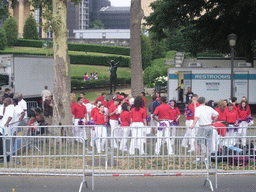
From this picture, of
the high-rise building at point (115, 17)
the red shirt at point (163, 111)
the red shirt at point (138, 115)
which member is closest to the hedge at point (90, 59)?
the red shirt at point (163, 111)

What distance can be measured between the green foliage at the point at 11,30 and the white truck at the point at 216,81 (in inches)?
1677

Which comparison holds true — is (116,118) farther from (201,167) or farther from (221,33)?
(221,33)

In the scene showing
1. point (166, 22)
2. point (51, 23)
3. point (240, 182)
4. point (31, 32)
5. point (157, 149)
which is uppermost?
point (31, 32)

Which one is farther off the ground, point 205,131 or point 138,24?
point 138,24

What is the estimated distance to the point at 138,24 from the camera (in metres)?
19.3

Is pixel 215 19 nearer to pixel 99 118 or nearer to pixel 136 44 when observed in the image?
pixel 136 44

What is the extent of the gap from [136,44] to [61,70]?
7.84 m

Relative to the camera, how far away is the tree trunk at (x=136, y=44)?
63.1 ft

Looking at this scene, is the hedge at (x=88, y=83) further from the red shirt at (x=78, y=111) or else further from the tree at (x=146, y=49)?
the red shirt at (x=78, y=111)

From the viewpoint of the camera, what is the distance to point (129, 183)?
27.4 feet

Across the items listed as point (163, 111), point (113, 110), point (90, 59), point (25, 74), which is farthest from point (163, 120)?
point (90, 59)

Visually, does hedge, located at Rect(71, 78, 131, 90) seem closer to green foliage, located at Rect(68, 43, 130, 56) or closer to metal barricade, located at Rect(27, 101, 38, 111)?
metal barricade, located at Rect(27, 101, 38, 111)

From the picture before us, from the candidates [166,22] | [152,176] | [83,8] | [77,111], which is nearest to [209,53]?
[166,22]

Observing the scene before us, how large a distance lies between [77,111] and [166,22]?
16055 mm
